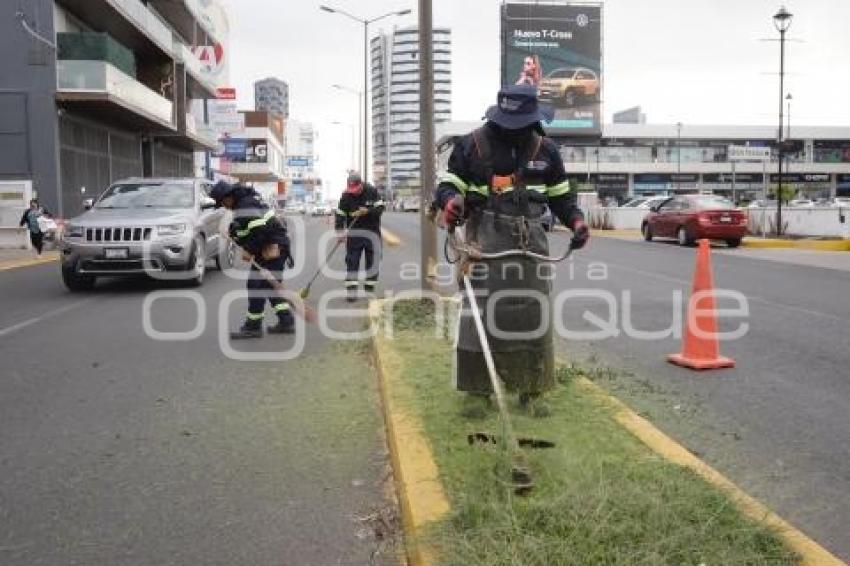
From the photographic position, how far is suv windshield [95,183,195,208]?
1333 cm

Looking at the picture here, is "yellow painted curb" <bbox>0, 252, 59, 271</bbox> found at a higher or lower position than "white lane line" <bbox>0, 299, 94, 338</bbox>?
higher

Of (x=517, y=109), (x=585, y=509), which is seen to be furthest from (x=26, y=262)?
(x=585, y=509)

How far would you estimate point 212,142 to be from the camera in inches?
1987

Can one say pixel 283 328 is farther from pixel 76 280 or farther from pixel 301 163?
pixel 301 163

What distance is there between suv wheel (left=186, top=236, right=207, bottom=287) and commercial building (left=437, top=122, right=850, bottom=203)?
285 feet

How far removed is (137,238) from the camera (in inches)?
476

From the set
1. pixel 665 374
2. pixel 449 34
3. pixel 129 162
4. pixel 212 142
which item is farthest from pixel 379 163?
pixel 665 374

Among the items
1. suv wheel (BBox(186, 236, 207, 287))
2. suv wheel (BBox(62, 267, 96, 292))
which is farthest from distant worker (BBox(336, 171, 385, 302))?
suv wheel (BBox(62, 267, 96, 292))

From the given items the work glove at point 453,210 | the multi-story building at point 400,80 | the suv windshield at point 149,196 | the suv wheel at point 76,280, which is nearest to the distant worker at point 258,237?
the work glove at point 453,210

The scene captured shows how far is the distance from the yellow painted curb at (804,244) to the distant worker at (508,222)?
20833 mm

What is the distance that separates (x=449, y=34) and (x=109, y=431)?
39724 millimetres

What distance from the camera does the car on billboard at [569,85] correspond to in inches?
2283

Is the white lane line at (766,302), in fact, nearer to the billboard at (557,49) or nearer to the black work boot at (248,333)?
the black work boot at (248,333)

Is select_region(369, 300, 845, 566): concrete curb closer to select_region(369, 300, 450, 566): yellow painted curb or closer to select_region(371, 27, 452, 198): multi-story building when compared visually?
select_region(369, 300, 450, 566): yellow painted curb
